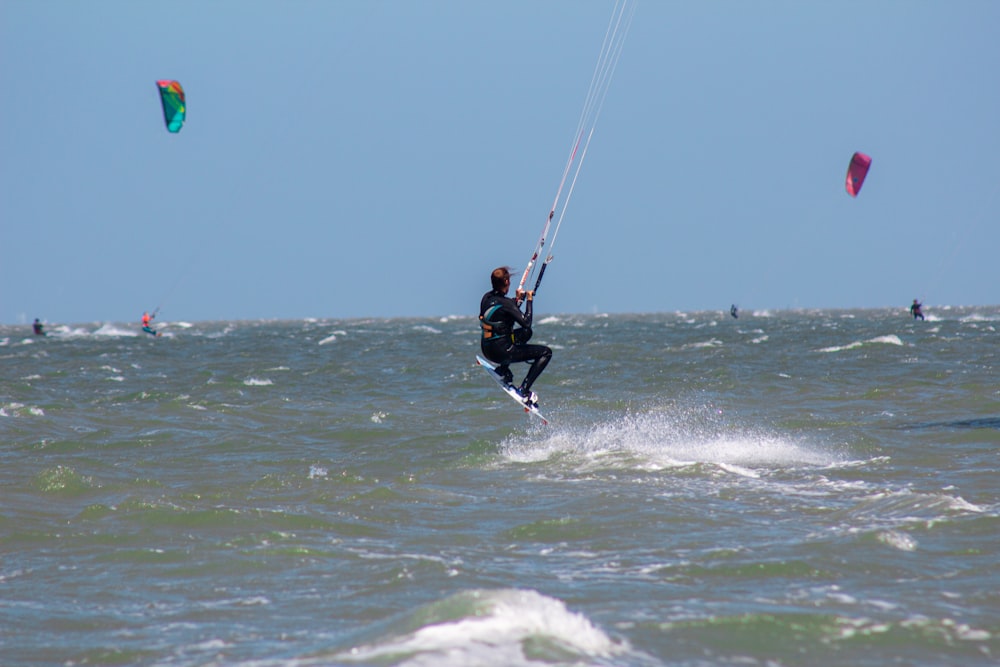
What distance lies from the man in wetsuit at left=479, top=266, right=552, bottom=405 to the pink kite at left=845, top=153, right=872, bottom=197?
30.0m

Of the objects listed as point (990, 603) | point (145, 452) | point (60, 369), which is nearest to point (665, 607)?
point (990, 603)

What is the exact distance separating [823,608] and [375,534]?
136 inches

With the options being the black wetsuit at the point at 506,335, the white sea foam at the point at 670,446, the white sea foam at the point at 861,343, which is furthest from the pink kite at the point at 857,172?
the black wetsuit at the point at 506,335

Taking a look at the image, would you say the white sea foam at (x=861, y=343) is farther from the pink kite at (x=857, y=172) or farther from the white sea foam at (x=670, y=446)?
the white sea foam at (x=670, y=446)

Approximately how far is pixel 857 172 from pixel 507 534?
34.3 m

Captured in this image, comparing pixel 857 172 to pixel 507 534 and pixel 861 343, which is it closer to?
pixel 861 343

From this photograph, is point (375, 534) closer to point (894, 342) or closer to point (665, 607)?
point (665, 607)

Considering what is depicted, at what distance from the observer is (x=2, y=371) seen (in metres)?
29.3

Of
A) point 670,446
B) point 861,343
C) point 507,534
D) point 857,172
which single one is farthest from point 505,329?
point 857,172

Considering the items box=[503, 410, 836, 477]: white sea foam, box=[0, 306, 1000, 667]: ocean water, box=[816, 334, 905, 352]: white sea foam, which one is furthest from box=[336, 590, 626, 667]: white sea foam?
box=[816, 334, 905, 352]: white sea foam

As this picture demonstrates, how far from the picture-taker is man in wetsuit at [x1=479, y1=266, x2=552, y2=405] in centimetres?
1079

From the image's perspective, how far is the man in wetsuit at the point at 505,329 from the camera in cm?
1079

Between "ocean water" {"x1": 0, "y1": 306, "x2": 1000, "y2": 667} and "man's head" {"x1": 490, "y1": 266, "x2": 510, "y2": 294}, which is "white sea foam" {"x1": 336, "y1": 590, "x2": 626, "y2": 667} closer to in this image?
"ocean water" {"x1": 0, "y1": 306, "x2": 1000, "y2": 667}

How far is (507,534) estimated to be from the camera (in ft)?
24.9
